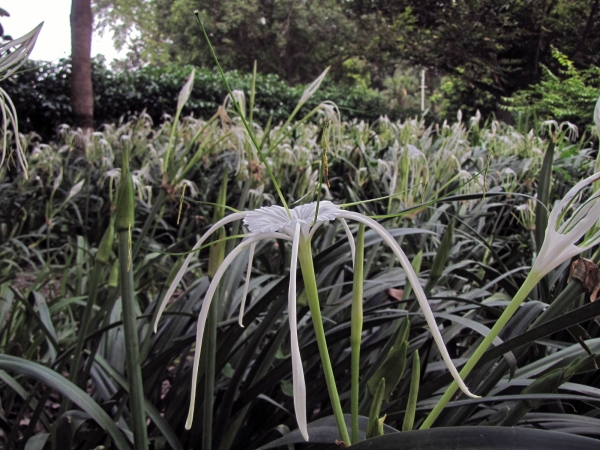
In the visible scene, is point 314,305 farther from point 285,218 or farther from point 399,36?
point 399,36

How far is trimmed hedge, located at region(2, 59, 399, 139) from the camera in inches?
304

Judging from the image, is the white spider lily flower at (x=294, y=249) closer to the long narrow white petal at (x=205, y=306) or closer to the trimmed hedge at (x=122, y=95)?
the long narrow white petal at (x=205, y=306)

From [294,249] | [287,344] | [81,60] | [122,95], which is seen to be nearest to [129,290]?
[294,249]

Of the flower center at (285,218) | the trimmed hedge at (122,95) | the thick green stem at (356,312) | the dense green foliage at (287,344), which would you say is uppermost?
the trimmed hedge at (122,95)

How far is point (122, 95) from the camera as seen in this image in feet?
29.9

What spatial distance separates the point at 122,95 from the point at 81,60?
3130 mm

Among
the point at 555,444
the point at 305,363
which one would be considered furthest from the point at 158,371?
the point at 555,444

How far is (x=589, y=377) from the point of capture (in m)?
1.18

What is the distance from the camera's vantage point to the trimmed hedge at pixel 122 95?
7.71 metres

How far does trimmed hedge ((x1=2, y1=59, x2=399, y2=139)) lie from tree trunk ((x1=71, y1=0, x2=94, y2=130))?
0.68 m

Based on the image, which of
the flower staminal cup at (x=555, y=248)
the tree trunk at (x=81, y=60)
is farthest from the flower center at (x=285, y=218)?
the tree trunk at (x=81, y=60)

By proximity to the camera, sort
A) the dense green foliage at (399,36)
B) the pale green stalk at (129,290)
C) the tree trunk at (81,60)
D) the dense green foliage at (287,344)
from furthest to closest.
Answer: the dense green foliage at (399,36)
the tree trunk at (81,60)
the dense green foliage at (287,344)
the pale green stalk at (129,290)

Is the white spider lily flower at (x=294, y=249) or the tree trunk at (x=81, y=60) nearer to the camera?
the white spider lily flower at (x=294, y=249)

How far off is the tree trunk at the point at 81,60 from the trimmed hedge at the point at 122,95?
0.68m
